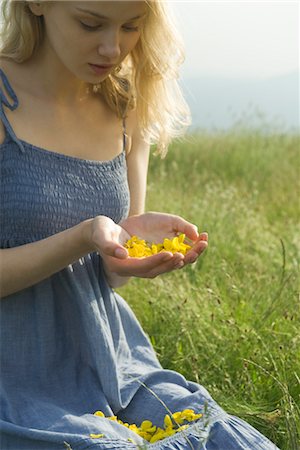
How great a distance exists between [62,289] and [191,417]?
0.51 metres

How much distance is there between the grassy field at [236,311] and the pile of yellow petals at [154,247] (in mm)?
383

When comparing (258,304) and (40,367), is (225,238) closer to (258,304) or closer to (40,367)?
(258,304)

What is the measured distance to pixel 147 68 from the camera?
2.67m

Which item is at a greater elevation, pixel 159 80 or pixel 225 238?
pixel 159 80

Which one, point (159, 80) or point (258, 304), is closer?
point (159, 80)

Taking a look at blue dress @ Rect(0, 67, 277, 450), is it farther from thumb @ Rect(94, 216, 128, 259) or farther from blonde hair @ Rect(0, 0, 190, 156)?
thumb @ Rect(94, 216, 128, 259)

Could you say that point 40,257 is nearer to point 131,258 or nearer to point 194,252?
point 131,258

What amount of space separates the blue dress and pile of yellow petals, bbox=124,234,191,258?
19cm

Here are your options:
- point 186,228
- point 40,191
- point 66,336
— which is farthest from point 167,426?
point 40,191

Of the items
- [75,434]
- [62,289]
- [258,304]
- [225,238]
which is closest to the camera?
[75,434]

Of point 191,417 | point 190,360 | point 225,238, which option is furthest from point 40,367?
point 225,238

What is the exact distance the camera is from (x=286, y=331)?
2.99 m

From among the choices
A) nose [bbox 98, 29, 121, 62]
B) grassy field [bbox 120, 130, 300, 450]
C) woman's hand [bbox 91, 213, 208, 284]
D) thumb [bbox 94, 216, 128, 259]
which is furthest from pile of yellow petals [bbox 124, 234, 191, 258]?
nose [bbox 98, 29, 121, 62]

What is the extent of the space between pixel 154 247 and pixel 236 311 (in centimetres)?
96
